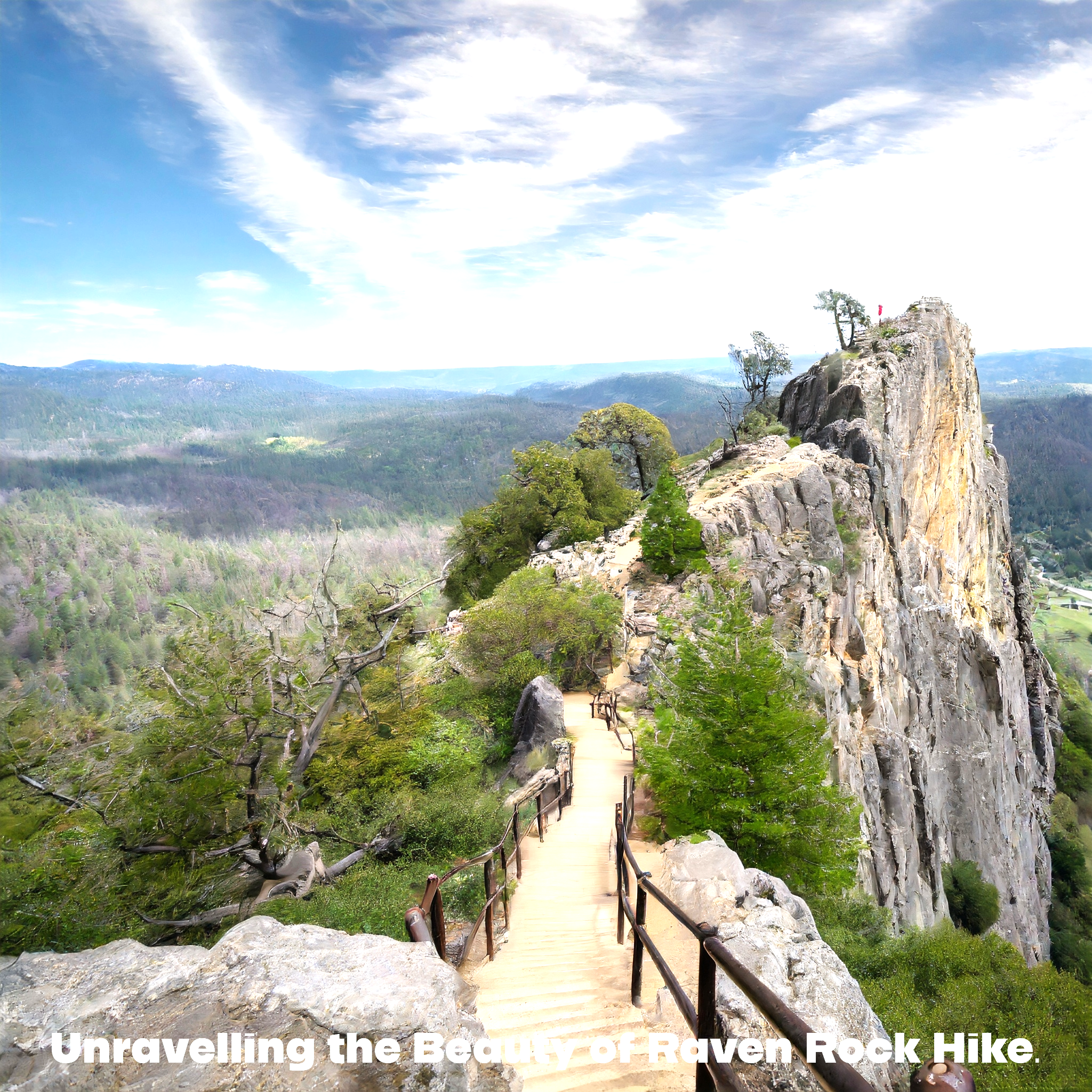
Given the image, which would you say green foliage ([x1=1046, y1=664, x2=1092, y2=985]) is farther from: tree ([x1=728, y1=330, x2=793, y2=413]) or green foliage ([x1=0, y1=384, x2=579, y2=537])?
green foliage ([x1=0, y1=384, x2=579, y2=537])

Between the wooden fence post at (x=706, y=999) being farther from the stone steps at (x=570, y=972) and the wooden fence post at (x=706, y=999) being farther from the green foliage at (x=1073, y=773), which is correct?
the green foliage at (x=1073, y=773)

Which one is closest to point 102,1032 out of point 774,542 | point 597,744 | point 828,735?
point 597,744

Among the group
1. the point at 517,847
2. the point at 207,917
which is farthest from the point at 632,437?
the point at 207,917

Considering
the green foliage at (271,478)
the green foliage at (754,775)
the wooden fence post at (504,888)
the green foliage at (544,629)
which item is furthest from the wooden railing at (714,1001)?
the green foliage at (271,478)

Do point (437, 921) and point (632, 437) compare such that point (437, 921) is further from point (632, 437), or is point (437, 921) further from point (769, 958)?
point (632, 437)

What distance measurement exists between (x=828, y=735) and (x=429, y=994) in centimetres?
1555

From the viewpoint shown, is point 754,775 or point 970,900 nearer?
point 754,775

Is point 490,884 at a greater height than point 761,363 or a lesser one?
lesser

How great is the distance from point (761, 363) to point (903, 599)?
83.1 ft

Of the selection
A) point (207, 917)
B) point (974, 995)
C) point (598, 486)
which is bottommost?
point (974, 995)

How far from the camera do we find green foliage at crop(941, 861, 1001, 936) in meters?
29.5

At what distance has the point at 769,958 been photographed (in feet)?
18.0

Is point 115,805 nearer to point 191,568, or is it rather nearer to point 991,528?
point 991,528

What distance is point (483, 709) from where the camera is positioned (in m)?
18.5
